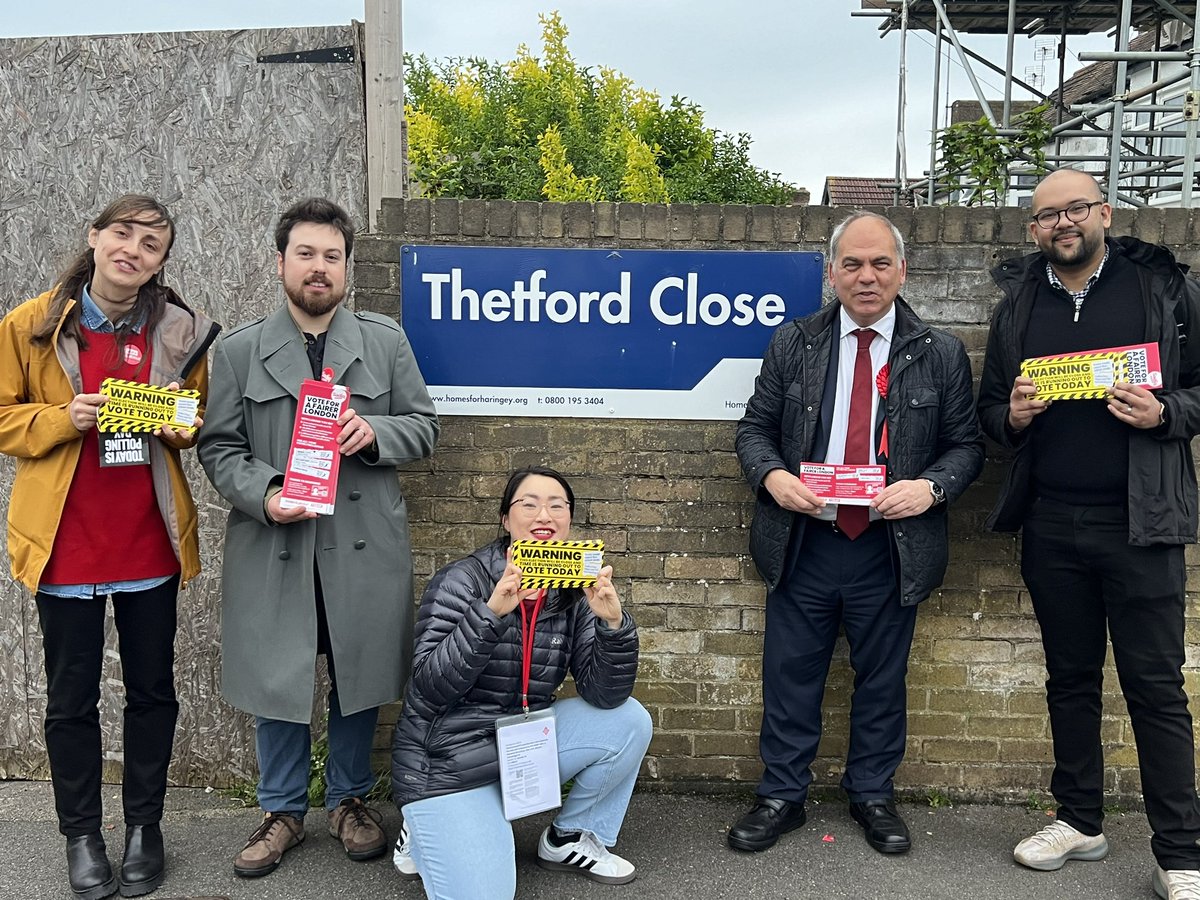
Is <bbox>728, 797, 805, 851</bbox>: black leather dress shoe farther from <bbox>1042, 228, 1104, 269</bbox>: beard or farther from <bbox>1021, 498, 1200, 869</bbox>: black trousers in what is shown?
<bbox>1042, 228, 1104, 269</bbox>: beard

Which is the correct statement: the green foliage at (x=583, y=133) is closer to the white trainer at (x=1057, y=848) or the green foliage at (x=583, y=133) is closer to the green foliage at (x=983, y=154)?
the green foliage at (x=983, y=154)

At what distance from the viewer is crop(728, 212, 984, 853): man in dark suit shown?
3.37 metres

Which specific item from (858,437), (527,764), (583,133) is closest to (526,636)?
(527,764)

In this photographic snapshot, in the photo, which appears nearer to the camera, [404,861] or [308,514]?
[308,514]

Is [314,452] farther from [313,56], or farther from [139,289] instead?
[313,56]

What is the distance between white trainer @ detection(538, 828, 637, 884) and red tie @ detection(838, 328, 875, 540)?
4.50ft

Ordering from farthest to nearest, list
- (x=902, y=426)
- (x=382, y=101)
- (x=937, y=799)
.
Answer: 1. (x=937, y=799)
2. (x=382, y=101)
3. (x=902, y=426)

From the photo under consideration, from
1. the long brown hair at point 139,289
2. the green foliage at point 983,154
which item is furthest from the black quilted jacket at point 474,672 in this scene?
the green foliage at point 983,154

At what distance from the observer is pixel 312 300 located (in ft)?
10.5

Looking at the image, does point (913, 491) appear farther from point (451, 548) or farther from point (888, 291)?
point (451, 548)

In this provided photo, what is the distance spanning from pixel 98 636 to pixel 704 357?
234 cm

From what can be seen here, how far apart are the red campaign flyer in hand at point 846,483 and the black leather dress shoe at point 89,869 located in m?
2.65

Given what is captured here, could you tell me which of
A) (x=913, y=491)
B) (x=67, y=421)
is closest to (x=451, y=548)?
(x=67, y=421)

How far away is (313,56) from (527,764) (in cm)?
281
